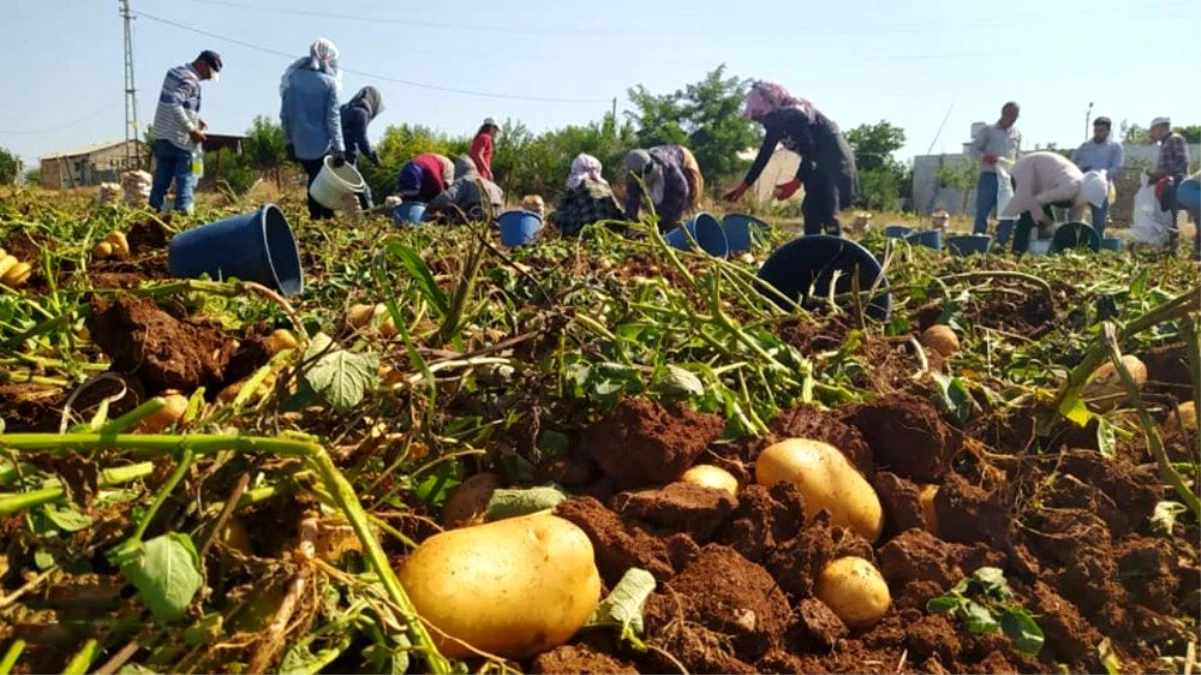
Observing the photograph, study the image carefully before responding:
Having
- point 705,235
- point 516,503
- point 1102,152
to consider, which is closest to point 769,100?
point 705,235

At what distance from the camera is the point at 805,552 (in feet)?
4.91

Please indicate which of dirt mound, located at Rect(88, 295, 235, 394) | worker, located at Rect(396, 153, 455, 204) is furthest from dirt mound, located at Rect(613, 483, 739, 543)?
worker, located at Rect(396, 153, 455, 204)

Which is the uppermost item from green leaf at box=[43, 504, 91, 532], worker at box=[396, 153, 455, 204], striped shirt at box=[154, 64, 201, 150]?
striped shirt at box=[154, 64, 201, 150]

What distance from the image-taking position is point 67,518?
3.43 ft

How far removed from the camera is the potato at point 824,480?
163 cm

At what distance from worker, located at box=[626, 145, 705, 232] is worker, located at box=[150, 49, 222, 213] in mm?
3722

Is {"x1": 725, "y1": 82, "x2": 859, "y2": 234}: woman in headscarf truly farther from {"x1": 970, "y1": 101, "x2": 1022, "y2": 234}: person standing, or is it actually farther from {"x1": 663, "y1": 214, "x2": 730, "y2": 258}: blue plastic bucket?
{"x1": 970, "y1": 101, "x2": 1022, "y2": 234}: person standing

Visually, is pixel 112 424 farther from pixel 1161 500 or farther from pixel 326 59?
pixel 326 59

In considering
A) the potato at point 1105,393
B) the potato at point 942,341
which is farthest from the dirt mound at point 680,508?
the potato at point 942,341

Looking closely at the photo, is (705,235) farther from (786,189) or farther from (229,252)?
(229,252)

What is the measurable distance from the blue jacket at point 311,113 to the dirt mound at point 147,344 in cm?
611

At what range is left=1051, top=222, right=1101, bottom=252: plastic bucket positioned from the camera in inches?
269

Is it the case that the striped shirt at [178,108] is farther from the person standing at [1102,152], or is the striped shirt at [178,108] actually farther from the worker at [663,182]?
the person standing at [1102,152]

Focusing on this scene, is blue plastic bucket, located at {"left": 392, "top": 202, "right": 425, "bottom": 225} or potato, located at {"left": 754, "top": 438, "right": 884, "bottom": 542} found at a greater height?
blue plastic bucket, located at {"left": 392, "top": 202, "right": 425, "bottom": 225}
